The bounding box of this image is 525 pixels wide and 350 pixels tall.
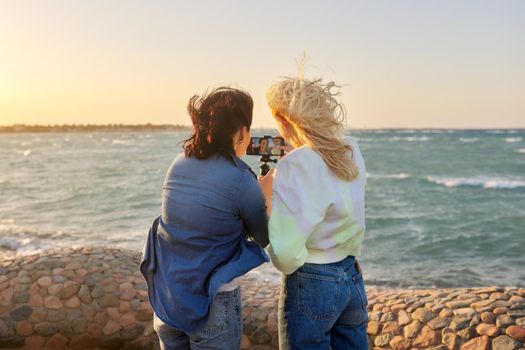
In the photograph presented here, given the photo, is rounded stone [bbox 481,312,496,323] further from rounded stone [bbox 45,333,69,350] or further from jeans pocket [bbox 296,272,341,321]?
rounded stone [bbox 45,333,69,350]

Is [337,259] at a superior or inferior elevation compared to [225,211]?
inferior

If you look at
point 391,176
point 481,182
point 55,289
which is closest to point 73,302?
point 55,289

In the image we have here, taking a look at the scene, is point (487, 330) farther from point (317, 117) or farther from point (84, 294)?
point (84, 294)

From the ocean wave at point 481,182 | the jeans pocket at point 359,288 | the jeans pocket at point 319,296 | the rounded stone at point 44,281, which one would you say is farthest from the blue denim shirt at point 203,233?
the ocean wave at point 481,182

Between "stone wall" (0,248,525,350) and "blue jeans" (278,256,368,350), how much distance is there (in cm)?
183

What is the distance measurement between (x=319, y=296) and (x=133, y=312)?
9.44ft

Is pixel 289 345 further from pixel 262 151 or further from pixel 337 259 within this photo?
pixel 262 151

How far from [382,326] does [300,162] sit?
2.50 meters

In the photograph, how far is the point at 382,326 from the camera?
13.9 ft

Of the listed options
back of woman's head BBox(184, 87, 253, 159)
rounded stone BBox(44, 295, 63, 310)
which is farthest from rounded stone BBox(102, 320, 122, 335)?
back of woman's head BBox(184, 87, 253, 159)

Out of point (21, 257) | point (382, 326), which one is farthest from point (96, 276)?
point (382, 326)

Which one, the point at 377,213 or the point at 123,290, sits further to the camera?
the point at 377,213

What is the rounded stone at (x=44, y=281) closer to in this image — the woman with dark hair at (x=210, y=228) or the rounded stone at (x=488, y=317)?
the woman with dark hair at (x=210, y=228)

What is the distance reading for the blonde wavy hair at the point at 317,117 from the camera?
2223 millimetres
